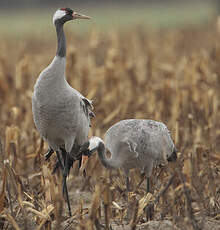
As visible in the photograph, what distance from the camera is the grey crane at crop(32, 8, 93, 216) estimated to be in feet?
12.8

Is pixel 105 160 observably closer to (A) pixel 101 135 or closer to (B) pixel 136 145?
(B) pixel 136 145

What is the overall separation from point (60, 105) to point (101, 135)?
204 centimetres

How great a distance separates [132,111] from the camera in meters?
6.65

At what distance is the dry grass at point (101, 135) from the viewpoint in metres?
3.42

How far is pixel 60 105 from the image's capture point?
3.95 meters

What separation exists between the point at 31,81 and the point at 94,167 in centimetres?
349

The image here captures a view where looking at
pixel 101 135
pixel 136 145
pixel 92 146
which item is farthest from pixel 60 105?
pixel 101 135

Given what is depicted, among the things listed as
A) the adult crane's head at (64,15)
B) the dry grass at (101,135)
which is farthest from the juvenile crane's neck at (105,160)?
the adult crane's head at (64,15)

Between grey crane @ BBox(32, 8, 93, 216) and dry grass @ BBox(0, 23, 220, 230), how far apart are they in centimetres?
24

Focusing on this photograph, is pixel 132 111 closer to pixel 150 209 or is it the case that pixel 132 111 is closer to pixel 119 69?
pixel 119 69

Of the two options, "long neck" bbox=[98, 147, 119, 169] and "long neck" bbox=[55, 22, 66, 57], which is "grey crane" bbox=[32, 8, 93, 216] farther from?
"long neck" bbox=[98, 147, 119, 169]

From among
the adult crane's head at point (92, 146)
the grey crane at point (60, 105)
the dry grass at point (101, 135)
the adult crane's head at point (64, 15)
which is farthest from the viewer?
the adult crane's head at point (64, 15)

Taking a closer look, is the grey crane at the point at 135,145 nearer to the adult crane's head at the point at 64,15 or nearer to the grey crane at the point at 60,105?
the grey crane at the point at 60,105

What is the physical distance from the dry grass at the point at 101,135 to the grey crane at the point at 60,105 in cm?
24
